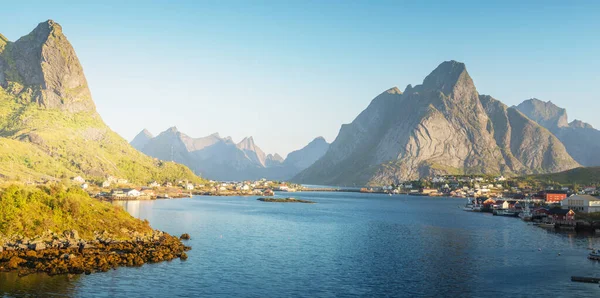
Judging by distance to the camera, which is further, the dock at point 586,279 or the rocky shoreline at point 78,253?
the dock at point 586,279

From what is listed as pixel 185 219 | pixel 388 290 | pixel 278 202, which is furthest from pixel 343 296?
pixel 278 202

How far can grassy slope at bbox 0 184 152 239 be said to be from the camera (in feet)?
204

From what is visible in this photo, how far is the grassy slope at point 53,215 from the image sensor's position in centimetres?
6209

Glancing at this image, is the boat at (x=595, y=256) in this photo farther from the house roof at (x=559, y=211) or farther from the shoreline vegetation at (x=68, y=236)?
the house roof at (x=559, y=211)

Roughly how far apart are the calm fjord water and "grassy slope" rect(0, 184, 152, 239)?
41.3ft

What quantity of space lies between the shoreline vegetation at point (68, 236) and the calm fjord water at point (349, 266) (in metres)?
3.01

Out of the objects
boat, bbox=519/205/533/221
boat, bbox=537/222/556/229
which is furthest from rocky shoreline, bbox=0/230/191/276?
boat, bbox=519/205/533/221

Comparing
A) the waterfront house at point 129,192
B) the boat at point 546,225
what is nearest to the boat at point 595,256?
the boat at point 546,225

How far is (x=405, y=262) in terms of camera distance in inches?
2440

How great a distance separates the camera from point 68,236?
205ft

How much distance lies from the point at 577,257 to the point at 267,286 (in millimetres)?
46898

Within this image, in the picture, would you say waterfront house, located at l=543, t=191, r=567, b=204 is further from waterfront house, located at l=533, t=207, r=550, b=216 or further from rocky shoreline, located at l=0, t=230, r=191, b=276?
rocky shoreline, located at l=0, t=230, r=191, b=276

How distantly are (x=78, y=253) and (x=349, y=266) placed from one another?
3375 centimetres

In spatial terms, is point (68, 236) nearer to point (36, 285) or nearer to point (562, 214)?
point (36, 285)
